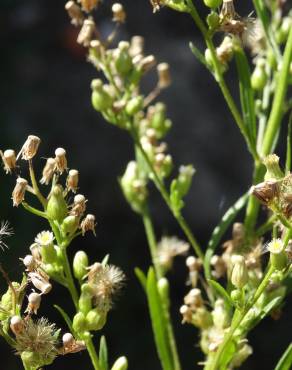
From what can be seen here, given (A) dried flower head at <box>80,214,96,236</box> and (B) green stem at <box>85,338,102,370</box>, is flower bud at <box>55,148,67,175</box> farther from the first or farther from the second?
(B) green stem at <box>85,338,102,370</box>

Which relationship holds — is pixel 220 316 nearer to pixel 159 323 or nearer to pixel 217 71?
pixel 159 323

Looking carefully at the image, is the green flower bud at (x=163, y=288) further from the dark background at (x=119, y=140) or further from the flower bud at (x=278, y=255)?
the dark background at (x=119, y=140)

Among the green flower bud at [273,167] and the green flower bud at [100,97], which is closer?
the green flower bud at [273,167]

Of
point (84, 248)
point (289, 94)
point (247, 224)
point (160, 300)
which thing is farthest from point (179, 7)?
point (289, 94)

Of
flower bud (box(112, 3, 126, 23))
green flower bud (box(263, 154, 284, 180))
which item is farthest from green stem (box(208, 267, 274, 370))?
flower bud (box(112, 3, 126, 23))

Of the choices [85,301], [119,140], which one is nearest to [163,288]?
[85,301]

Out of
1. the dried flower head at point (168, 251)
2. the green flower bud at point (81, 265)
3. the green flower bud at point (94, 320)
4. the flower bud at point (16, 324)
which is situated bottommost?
the dried flower head at point (168, 251)

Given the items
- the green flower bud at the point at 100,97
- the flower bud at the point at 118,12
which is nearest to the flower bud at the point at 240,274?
the green flower bud at the point at 100,97
